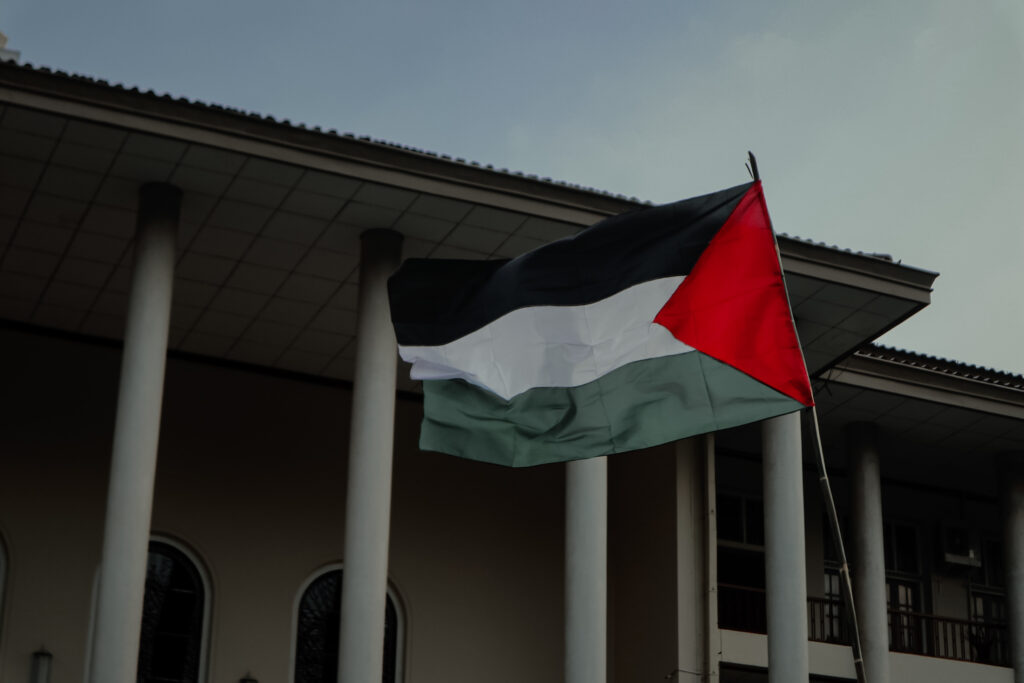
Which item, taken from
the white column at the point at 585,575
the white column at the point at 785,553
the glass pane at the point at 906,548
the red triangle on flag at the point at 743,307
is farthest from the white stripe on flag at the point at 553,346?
the glass pane at the point at 906,548

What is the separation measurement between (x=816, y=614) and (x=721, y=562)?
1647mm

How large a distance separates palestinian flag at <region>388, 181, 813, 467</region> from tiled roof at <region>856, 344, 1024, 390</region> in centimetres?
1140

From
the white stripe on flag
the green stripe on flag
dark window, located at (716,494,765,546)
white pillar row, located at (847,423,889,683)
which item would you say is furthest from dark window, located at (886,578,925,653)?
the green stripe on flag

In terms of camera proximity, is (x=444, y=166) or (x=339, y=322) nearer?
(x=444, y=166)

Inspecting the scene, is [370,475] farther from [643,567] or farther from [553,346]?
[643,567]

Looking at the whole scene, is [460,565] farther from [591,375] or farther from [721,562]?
[591,375]

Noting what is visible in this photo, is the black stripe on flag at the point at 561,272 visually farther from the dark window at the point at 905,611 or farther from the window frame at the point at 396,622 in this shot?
the dark window at the point at 905,611

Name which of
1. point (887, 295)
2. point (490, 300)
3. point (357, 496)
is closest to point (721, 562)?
point (887, 295)

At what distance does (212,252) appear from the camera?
17891 mm

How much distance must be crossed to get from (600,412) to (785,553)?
911 cm

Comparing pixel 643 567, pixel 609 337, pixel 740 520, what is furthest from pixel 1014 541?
pixel 609 337

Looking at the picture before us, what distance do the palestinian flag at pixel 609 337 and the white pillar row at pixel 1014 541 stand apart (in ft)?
47.1

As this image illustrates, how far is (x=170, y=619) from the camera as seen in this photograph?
20.2 meters

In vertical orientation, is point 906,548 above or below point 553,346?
above
